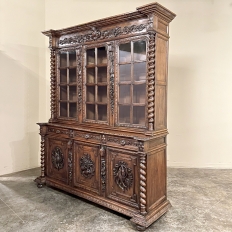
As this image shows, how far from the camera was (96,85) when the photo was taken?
3.07 m

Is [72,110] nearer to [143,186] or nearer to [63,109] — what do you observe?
[63,109]

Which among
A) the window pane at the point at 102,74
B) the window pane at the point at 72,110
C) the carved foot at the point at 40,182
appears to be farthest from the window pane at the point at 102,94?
the carved foot at the point at 40,182

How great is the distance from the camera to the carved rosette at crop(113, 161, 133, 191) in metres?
2.64

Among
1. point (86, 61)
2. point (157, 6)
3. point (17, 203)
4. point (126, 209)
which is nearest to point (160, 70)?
point (157, 6)

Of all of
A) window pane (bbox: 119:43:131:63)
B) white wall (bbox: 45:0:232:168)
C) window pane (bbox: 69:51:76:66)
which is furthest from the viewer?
white wall (bbox: 45:0:232:168)

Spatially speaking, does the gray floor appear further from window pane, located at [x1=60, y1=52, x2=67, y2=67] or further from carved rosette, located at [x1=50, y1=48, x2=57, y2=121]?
window pane, located at [x1=60, y1=52, x2=67, y2=67]

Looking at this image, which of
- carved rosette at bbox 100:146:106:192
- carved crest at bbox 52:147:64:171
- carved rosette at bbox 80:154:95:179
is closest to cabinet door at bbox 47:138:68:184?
carved crest at bbox 52:147:64:171

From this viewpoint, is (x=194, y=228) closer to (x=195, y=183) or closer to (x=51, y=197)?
(x=195, y=183)

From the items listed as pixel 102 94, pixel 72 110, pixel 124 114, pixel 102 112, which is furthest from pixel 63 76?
pixel 124 114

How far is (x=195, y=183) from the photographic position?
3791 millimetres

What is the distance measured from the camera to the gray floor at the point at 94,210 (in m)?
2.50

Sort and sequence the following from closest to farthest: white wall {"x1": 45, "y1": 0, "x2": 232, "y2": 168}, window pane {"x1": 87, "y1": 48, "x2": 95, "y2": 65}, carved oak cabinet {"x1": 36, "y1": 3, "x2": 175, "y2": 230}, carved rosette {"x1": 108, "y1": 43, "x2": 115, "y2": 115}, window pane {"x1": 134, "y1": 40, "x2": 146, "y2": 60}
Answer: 1. carved oak cabinet {"x1": 36, "y1": 3, "x2": 175, "y2": 230}
2. window pane {"x1": 134, "y1": 40, "x2": 146, "y2": 60}
3. carved rosette {"x1": 108, "y1": 43, "x2": 115, "y2": 115}
4. window pane {"x1": 87, "y1": 48, "x2": 95, "y2": 65}
5. white wall {"x1": 45, "y1": 0, "x2": 232, "y2": 168}

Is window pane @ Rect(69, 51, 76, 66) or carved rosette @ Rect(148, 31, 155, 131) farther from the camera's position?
window pane @ Rect(69, 51, 76, 66)

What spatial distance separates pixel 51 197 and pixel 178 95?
295 cm
